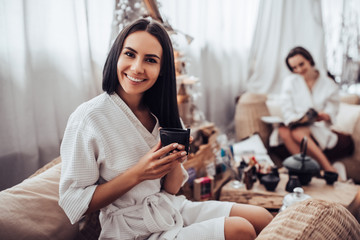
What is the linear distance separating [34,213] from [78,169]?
0.78ft

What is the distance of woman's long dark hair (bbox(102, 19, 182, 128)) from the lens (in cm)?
91

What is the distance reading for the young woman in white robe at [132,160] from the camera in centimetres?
82

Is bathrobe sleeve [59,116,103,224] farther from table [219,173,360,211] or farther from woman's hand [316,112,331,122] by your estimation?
woman's hand [316,112,331,122]

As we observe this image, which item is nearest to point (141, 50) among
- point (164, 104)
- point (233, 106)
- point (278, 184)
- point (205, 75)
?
point (164, 104)

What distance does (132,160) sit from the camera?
0.91 meters

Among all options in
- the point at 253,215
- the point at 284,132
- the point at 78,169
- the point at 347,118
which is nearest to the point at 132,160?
the point at 78,169

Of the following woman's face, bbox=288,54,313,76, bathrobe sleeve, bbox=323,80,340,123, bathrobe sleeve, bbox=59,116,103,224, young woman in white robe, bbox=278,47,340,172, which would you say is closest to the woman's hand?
young woman in white robe, bbox=278,47,340,172

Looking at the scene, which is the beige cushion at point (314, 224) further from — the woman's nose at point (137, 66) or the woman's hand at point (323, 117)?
the woman's hand at point (323, 117)

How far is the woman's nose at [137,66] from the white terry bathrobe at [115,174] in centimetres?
12

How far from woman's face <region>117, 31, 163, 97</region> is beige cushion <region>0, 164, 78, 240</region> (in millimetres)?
469

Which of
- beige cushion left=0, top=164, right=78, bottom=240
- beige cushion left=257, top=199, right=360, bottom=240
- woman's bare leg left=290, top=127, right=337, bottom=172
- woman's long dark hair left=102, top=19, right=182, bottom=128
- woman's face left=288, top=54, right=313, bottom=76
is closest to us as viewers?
beige cushion left=257, top=199, right=360, bottom=240

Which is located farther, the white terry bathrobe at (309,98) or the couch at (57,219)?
the white terry bathrobe at (309,98)

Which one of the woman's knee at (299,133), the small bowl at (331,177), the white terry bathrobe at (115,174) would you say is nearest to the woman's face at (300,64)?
the woman's knee at (299,133)

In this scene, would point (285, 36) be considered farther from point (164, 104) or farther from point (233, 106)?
point (164, 104)
